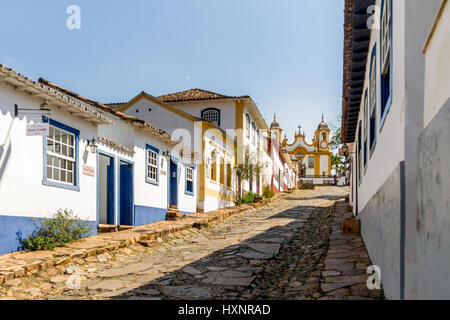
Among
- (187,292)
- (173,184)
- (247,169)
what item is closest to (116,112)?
(173,184)

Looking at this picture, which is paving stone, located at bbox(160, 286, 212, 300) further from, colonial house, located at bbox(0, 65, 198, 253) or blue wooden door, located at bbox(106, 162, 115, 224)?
blue wooden door, located at bbox(106, 162, 115, 224)

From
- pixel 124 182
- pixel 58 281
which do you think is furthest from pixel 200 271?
pixel 124 182

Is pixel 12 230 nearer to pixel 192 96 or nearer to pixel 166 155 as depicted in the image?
pixel 166 155

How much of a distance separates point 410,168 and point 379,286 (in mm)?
2327

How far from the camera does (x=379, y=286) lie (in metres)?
5.40

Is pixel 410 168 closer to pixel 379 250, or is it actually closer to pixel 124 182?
pixel 379 250

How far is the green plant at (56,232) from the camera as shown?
320 inches

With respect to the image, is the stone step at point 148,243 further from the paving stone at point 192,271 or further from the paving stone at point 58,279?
the paving stone at point 58,279

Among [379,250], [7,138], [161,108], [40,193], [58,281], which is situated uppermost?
[161,108]

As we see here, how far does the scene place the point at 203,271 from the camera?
24.0 feet

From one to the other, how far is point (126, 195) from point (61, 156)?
352 cm

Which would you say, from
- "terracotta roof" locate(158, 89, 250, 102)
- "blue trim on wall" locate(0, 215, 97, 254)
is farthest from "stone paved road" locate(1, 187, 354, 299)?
"terracotta roof" locate(158, 89, 250, 102)

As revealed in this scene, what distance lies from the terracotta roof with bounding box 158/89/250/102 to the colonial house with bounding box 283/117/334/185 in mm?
37008
